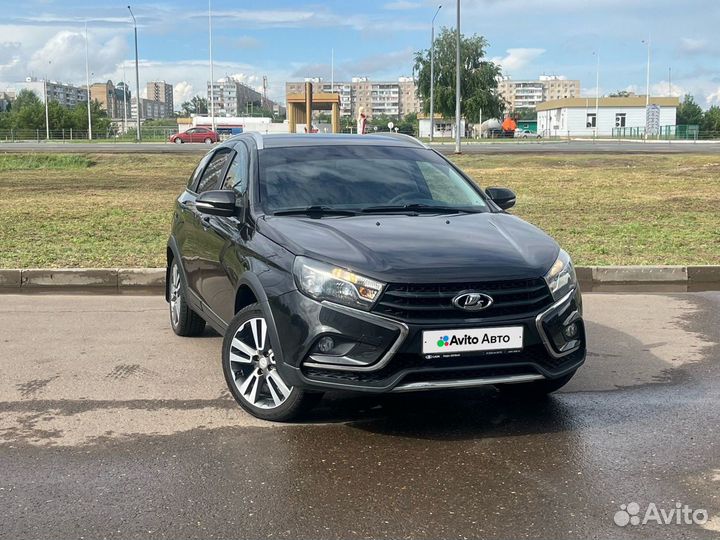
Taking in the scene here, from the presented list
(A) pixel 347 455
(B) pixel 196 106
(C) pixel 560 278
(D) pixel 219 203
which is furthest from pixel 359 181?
(B) pixel 196 106

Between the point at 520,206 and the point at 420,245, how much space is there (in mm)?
12215

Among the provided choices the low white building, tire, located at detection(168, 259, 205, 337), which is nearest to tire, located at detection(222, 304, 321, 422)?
tire, located at detection(168, 259, 205, 337)

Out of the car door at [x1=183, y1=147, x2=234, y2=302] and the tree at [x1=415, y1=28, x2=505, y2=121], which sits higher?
the tree at [x1=415, y1=28, x2=505, y2=121]

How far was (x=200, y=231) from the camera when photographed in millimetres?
Result: 6109

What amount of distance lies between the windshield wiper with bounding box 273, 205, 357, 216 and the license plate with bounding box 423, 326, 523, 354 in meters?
1.29

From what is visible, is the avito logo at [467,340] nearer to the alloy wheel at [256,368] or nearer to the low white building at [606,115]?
the alloy wheel at [256,368]

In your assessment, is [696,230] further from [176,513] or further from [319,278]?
[176,513]

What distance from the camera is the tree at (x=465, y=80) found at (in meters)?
83.6

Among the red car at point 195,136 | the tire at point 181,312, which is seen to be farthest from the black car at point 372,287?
the red car at point 195,136

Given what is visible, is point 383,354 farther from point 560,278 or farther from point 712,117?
point 712,117

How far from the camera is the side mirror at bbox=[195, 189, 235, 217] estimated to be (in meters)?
5.27

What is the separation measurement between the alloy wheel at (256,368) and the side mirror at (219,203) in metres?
0.86

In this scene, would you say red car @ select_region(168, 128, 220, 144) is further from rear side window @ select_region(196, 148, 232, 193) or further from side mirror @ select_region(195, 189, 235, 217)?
side mirror @ select_region(195, 189, 235, 217)

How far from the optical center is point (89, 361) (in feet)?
20.5
